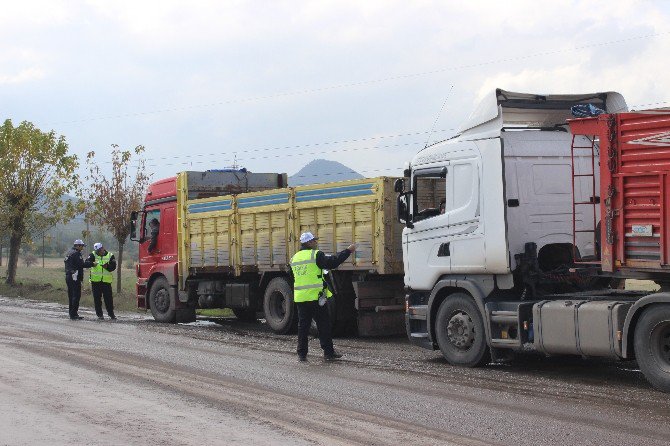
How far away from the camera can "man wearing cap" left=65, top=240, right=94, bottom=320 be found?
22141mm

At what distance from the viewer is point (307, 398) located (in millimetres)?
9547

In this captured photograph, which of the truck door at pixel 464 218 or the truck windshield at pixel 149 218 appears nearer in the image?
the truck door at pixel 464 218

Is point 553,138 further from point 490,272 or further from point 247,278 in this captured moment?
point 247,278

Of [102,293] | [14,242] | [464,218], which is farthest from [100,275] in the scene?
[14,242]

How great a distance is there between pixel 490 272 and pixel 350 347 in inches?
151

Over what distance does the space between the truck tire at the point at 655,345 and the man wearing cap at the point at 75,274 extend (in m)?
15.2

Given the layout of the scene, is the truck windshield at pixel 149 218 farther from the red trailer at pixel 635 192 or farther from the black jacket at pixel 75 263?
the red trailer at pixel 635 192

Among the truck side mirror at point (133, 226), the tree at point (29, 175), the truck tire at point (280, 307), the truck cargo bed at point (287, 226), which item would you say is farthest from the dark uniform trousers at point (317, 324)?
the tree at point (29, 175)

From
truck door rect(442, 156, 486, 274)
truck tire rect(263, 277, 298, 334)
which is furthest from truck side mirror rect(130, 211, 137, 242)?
truck door rect(442, 156, 486, 274)

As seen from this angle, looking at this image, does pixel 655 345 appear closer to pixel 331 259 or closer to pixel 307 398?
pixel 307 398

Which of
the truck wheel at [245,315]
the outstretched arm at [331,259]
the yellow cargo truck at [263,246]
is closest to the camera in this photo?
the outstretched arm at [331,259]

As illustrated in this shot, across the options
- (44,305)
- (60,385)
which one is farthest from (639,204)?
(44,305)

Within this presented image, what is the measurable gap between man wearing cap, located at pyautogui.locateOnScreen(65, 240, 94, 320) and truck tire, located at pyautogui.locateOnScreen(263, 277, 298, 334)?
6103mm

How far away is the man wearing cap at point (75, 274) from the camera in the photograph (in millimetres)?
22141
